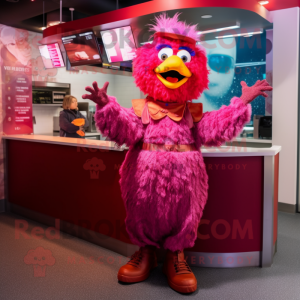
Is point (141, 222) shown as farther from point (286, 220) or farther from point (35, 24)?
point (35, 24)

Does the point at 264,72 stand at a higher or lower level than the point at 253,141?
higher

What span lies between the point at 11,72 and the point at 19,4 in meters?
0.89

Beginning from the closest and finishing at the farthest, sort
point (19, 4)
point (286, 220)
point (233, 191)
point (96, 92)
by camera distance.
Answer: point (96, 92)
point (233, 191)
point (286, 220)
point (19, 4)

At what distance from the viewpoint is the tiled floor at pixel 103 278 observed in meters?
2.23

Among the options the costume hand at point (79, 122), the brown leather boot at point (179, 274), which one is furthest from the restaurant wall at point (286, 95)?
the costume hand at point (79, 122)

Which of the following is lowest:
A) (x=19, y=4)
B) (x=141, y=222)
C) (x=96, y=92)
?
(x=141, y=222)

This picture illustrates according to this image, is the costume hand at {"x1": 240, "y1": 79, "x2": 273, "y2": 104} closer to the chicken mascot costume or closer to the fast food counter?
the chicken mascot costume

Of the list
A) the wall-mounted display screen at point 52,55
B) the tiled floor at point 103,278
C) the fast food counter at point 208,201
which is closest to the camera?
the tiled floor at point 103,278

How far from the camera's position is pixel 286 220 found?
3.82 metres

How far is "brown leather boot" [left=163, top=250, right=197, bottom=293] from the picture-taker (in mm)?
2205

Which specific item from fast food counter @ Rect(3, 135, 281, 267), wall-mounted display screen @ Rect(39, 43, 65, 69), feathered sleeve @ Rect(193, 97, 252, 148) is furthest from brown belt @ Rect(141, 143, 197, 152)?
wall-mounted display screen @ Rect(39, 43, 65, 69)

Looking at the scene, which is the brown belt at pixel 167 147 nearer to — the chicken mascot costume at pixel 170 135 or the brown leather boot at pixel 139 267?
the chicken mascot costume at pixel 170 135

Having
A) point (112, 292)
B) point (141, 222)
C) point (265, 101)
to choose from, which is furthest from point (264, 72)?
point (112, 292)

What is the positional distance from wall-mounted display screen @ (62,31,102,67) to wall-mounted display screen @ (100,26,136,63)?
0.15m
